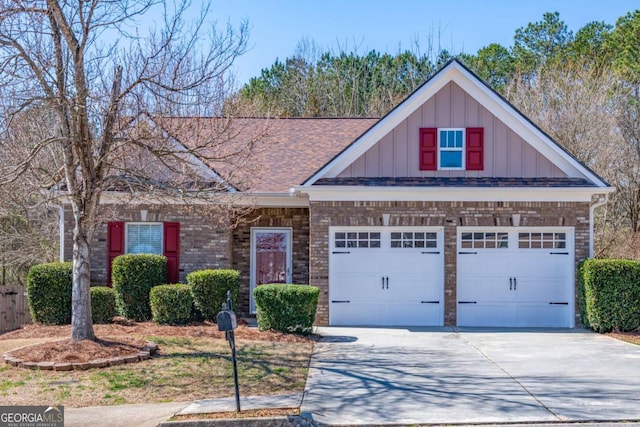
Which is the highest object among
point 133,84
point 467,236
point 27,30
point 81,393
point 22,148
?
point 27,30

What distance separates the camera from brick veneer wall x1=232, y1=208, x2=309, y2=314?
61.1 feet

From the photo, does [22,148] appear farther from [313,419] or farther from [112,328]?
[313,419]

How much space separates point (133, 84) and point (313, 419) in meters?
6.19

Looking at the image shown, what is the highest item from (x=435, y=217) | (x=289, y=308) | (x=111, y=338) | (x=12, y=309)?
(x=435, y=217)

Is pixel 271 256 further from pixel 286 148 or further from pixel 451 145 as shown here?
pixel 451 145

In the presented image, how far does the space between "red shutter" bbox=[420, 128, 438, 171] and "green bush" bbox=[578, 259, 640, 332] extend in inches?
167

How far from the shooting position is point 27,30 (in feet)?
38.0

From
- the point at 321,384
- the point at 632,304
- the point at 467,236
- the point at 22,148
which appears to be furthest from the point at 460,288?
the point at 22,148

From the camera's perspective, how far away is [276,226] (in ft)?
61.4

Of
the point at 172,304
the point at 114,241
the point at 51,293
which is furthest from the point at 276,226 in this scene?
the point at 51,293

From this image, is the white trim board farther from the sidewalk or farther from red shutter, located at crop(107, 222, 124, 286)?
the sidewalk

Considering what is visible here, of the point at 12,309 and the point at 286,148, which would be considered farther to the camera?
the point at 286,148

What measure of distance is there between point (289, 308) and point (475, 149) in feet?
19.7

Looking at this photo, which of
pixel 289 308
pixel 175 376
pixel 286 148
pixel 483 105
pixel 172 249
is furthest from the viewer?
pixel 286 148
